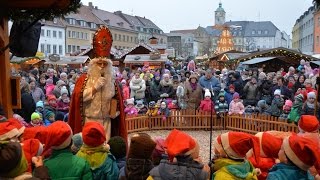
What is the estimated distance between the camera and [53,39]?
229ft

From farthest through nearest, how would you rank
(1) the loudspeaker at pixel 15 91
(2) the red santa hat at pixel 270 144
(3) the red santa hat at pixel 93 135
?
(1) the loudspeaker at pixel 15 91 < (2) the red santa hat at pixel 270 144 < (3) the red santa hat at pixel 93 135

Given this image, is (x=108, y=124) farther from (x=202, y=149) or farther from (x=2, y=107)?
(x=202, y=149)

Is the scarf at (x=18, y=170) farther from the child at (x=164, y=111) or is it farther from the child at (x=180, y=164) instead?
the child at (x=164, y=111)

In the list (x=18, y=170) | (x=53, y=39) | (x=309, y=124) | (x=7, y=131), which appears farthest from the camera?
(x=53, y=39)

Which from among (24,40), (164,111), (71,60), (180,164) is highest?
(71,60)

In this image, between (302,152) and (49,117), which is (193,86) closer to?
(49,117)

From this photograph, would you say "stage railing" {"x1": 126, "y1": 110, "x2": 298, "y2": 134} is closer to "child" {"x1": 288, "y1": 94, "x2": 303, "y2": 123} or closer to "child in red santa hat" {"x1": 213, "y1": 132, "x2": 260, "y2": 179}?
"child" {"x1": 288, "y1": 94, "x2": 303, "y2": 123}

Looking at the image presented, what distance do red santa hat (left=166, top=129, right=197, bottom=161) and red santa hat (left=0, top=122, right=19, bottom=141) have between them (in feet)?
4.57

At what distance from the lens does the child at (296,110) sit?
1118 centimetres

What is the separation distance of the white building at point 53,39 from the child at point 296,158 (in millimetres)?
66437

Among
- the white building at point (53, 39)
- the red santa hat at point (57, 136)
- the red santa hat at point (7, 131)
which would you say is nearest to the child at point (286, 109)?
the red santa hat at point (57, 136)

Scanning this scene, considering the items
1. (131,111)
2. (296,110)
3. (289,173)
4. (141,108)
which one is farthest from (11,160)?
(141,108)

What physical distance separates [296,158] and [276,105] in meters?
9.48

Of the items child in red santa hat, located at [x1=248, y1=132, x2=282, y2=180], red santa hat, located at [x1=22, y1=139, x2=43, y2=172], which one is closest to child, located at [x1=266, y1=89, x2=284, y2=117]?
child in red santa hat, located at [x1=248, y1=132, x2=282, y2=180]
